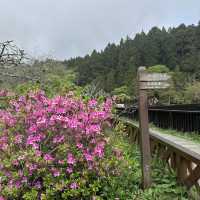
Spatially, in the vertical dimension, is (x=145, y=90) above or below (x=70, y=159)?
above

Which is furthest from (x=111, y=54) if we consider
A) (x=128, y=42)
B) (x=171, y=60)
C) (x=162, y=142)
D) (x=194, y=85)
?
(x=162, y=142)

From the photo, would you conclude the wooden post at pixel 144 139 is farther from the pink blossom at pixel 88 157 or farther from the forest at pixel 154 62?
the forest at pixel 154 62

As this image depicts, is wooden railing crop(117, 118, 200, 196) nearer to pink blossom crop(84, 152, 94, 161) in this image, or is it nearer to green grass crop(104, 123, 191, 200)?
green grass crop(104, 123, 191, 200)

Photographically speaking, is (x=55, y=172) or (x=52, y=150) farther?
(x=52, y=150)

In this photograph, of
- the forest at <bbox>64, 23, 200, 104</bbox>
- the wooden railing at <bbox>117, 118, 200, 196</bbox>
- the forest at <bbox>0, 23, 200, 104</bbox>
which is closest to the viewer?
the wooden railing at <bbox>117, 118, 200, 196</bbox>

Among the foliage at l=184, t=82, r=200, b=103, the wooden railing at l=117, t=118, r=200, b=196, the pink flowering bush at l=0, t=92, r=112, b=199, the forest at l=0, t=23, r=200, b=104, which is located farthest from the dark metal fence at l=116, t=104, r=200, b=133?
the forest at l=0, t=23, r=200, b=104

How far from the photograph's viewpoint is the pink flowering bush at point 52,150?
172 inches

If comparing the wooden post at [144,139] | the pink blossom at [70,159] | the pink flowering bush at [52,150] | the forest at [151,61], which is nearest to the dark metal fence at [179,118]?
the wooden post at [144,139]

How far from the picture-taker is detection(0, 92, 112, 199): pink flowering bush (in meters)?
4.36

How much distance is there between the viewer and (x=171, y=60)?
74375 millimetres

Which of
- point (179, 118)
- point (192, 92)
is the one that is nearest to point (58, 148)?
point (179, 118)

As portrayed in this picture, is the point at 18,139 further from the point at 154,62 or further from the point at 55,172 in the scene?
the point at 154,62

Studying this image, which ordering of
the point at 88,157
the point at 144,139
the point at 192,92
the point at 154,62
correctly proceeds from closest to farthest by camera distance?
the point at 88,157, the point at 144,139, the point at 192,92, the point at 154,62

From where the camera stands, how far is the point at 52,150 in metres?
4.53
